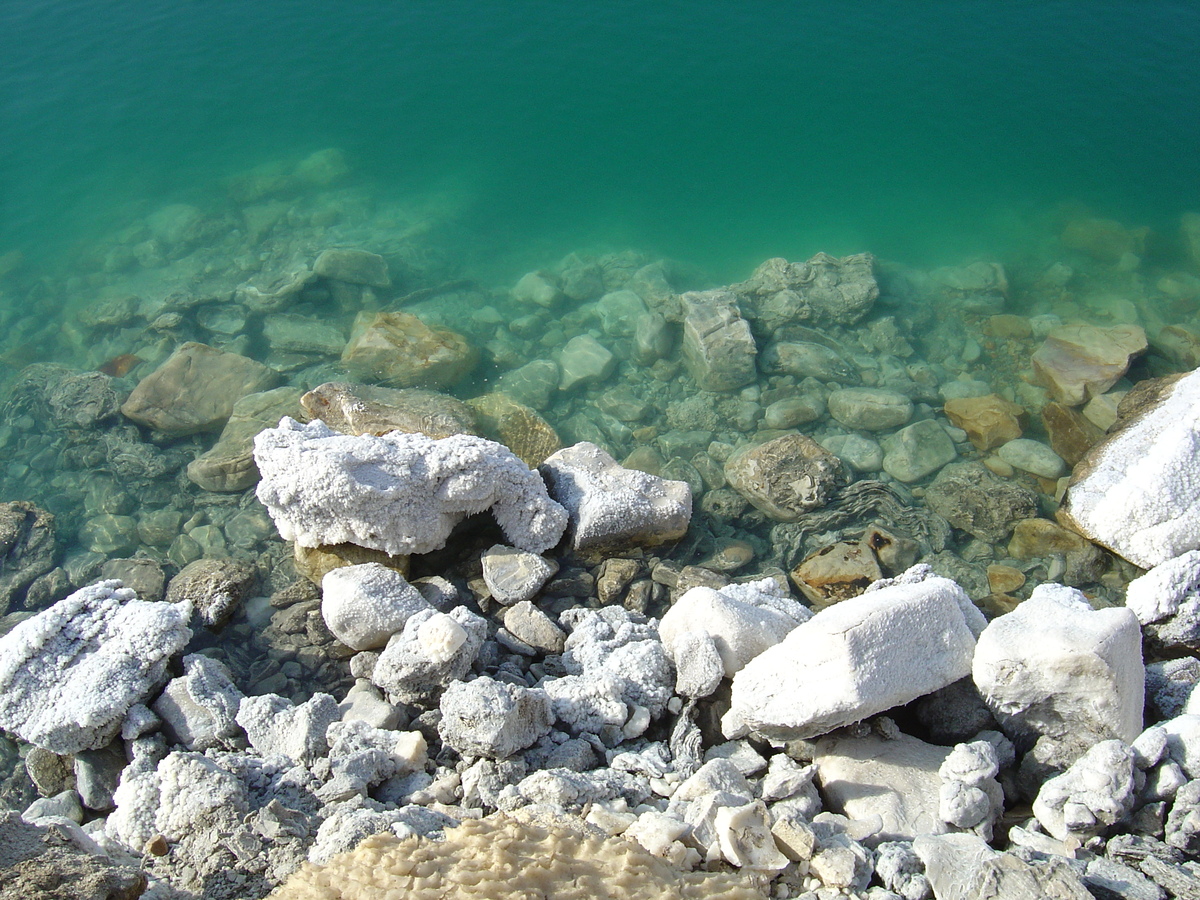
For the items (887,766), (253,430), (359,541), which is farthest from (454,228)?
(887,766)

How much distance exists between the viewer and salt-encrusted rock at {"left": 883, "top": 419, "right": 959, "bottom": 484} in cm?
749

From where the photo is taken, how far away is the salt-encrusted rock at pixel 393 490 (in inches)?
221

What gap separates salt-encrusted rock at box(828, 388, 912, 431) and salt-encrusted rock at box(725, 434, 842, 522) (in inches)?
34.5

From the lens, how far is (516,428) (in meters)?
7.54

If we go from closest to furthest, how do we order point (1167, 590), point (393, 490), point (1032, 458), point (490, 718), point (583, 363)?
point (490, 718)
point (1167, 590)
point (393, 490)
point (1032, 458)
point (583, 363)

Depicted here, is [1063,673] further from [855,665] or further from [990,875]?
[990,875]

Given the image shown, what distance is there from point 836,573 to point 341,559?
3604 millimetres

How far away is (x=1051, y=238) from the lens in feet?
37.2

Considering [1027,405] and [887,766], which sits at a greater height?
[887,766]

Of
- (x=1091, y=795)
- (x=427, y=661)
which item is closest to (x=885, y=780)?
(x=1091, y=795)

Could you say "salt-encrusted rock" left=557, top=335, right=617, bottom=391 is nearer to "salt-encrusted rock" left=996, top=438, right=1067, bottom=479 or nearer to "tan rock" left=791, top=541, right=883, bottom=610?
"tan rock" left=791, top=541, right=883, bottom=610

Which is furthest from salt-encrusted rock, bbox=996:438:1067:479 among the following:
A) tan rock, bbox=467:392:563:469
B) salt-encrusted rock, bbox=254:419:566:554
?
salt-encrusted rock, bbox=254:419:566:554

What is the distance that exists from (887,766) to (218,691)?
3805mm

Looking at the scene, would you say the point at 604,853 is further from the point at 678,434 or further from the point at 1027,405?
the point at 1027,405
